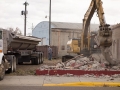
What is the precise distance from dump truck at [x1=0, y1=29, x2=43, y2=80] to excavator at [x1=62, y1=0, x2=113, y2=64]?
14.4 ft

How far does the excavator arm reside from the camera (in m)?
18.6

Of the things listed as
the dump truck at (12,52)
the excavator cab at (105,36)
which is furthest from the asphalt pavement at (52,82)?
the excavator cab at (105,36)

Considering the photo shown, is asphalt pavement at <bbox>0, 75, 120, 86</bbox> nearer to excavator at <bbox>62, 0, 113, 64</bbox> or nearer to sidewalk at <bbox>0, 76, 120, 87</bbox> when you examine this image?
sidewalk at <bbox>0, 76, 120, 87</bbox>

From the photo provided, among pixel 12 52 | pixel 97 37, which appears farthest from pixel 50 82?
pixel 12 52

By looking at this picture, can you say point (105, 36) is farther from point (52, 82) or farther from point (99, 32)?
point (52, 82)

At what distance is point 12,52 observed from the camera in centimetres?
2156

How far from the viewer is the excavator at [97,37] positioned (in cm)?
1864

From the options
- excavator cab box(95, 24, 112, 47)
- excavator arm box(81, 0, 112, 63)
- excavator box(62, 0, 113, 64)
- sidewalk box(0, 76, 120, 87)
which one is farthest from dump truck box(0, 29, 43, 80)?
excavator cab box(95, 24, 112, 47)

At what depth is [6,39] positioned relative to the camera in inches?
682

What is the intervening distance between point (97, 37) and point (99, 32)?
80cm

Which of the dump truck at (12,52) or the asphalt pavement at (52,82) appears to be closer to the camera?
the asphalt pavement at (52,82)

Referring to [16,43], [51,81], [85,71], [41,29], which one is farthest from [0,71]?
[41,29]

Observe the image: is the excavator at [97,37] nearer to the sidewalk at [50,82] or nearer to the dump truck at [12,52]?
the sidewalk at [50,82]

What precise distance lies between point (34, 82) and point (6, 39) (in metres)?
4.15
